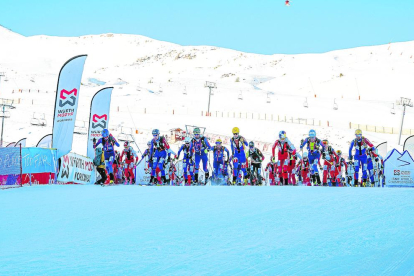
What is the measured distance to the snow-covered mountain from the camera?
65556 mm

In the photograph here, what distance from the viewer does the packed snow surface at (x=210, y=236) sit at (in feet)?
18.5

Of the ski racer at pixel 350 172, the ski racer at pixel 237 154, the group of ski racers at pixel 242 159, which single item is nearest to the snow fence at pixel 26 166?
the group of ski racers at pixel 242 159

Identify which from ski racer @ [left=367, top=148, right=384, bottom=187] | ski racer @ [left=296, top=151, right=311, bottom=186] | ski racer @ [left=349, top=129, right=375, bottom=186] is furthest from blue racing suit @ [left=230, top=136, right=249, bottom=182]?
ski racer @ [left=367, top=148, right=384, bottom=187]

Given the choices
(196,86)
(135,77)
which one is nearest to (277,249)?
(196,86)

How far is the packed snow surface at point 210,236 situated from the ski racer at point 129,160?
29.4 feet

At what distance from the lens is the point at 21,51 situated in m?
155

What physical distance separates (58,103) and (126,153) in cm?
323

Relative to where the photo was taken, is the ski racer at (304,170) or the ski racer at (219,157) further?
the ski racer at (304,170)

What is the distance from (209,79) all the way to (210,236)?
350ft

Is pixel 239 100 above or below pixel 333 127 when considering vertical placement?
above

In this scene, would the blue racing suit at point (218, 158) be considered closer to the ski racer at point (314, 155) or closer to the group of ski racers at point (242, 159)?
the group of ski racers at point (242, 159)

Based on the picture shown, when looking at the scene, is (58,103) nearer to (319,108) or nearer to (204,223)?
(204,223)

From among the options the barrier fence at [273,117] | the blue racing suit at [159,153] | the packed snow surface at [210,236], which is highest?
the barrier fence at [273,117]

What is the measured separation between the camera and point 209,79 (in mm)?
113125
